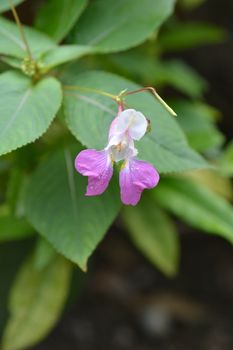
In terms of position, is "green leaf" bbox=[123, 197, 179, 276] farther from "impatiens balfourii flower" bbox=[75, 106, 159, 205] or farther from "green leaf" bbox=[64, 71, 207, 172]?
"impatiens balfourii flower" bbox=[75, 106, 159, 205]

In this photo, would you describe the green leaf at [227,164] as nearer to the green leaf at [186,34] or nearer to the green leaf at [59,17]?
the green leaf at [186,34]

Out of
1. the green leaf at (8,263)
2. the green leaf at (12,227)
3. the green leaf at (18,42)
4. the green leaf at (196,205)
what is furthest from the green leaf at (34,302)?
the green leaf at (18,42)

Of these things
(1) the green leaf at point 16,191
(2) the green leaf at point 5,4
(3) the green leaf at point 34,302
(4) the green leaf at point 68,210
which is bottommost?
(3) the green leaf at point 34,302

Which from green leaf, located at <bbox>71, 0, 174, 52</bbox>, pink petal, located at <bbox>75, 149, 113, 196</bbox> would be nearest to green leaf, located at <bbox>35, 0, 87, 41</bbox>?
green leaf, located at <bbox>71, 0, 174, 52</bbox>

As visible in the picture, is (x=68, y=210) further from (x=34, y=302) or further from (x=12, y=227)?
(x=34, y=302)

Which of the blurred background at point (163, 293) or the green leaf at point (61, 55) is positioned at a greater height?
the green leaf at point (61, 55)

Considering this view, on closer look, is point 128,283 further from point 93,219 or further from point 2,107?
point 2,107
